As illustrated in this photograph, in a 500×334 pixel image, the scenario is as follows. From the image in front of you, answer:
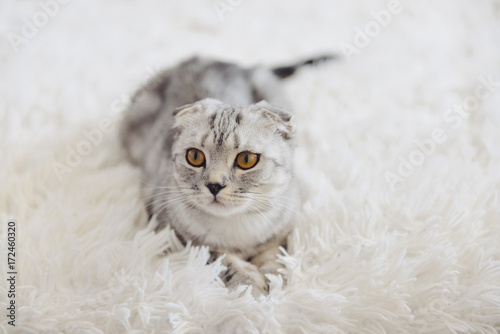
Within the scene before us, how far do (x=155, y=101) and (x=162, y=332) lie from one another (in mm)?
830

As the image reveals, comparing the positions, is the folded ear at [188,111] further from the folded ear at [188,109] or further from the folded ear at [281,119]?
the folded ear at [281,119]

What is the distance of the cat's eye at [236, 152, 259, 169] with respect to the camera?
87 centimetres

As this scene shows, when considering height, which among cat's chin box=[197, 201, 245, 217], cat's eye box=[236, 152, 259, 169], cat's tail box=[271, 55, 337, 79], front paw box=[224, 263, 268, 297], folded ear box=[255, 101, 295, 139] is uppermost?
cat's tail box=[271, 55, 337, 79]

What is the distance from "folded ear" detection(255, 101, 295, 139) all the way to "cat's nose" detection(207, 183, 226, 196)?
0.18m

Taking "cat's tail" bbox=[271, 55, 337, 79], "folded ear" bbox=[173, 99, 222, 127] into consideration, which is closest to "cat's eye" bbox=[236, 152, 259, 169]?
"folded ear" bbox=[173, 99, 222, 127]

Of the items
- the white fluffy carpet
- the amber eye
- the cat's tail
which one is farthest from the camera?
the cat's tail

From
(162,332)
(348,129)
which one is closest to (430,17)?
(348,129)

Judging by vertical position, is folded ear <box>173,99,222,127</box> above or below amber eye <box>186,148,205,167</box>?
above

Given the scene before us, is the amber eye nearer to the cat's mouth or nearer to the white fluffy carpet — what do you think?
the cat's mouth

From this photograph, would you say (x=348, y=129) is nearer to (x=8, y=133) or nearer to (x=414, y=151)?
(x=414, y=151)

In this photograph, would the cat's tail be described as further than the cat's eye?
Yes

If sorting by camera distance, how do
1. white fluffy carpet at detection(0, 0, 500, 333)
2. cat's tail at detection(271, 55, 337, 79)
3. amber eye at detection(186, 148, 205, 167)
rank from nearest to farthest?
white fluffy carpet at detection(0, 0, 500, 333) < amber eye at detection(186, 148, 205, 167) < cat's tail at detection(271, 55, 337, 79)

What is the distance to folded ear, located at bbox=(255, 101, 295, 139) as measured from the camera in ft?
2.91

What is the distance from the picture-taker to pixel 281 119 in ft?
2.90
